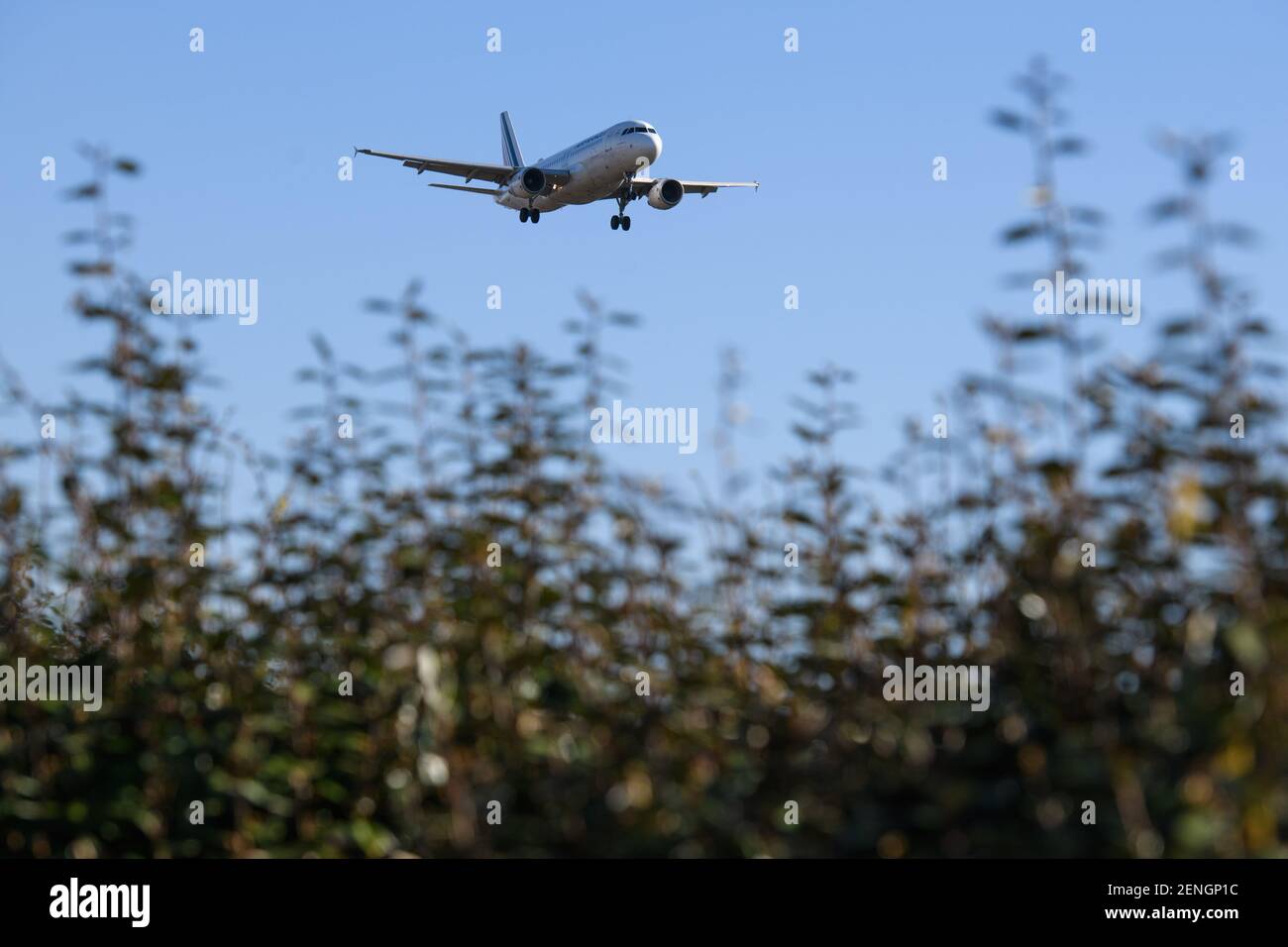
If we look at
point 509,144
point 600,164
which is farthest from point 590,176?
point 509,144

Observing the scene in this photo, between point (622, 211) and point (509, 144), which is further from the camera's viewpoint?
point (509, 144)

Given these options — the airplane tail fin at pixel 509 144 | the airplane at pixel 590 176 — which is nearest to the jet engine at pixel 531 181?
the airplane at pixel 590 176

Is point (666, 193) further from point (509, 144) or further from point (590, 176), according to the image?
point (509, 144)

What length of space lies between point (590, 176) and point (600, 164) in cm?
74

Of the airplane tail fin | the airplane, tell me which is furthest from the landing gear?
the airplane tail fin

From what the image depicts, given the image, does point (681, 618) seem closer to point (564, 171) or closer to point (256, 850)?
point (256, 850)

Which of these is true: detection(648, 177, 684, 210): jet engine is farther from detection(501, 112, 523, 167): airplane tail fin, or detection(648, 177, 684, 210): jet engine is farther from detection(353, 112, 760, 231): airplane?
detection(501, 112, 523, 167): airplane tail fin

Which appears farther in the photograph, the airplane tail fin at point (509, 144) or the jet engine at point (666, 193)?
the airplane tail fin at point (509, 144)

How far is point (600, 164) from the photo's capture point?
126 feet

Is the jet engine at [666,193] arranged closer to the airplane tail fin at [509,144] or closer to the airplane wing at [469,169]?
the airplane wing at [469,169]

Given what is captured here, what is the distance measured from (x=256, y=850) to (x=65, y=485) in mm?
1479

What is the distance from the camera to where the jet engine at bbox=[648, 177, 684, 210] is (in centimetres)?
3778

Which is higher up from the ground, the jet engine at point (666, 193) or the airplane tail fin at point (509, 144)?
the airplane tail fin at point (509, 144)

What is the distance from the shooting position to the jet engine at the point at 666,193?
3778 centimetres
